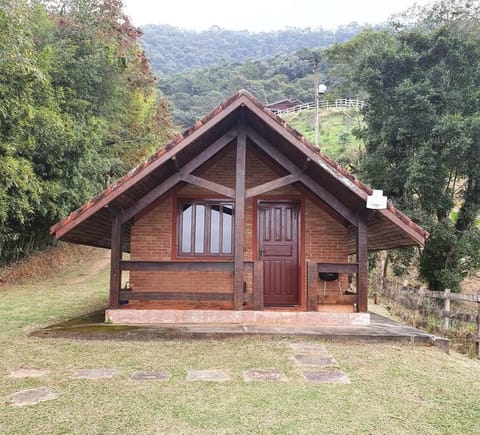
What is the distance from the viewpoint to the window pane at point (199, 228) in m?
8.29

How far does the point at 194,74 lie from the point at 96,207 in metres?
57.3

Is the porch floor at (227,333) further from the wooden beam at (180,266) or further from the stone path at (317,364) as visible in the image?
the wooden beam at (180,266)

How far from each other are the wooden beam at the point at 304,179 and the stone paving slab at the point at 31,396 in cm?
469

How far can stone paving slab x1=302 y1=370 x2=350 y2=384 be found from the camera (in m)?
4.48

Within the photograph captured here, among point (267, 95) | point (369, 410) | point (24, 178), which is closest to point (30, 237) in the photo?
point (24, 178)

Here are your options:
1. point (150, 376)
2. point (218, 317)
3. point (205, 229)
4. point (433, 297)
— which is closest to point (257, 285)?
point (218, 317)

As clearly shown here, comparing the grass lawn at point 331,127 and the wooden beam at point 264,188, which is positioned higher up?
the grass lawn at point 331,127

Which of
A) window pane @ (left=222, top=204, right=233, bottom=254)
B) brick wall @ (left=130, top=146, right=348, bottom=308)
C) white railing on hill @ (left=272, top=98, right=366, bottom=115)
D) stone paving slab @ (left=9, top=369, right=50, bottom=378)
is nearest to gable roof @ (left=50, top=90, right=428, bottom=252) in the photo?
brick wall @ (left=130, top=146, right=348, bottom=308)

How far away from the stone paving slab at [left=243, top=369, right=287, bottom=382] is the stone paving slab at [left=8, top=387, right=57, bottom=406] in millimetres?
1881

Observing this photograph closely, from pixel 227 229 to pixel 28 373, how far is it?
4493 millimetres

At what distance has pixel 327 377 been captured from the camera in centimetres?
459

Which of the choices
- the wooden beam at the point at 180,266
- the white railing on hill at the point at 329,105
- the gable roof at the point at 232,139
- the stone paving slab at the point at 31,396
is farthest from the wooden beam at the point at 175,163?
the white railing on hill at the point at 329,105

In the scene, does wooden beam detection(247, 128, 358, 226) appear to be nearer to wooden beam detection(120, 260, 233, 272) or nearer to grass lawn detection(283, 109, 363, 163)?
wooden beam detection(120, 260, 233, 272)

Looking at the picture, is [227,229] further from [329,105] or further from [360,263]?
[329,105]
